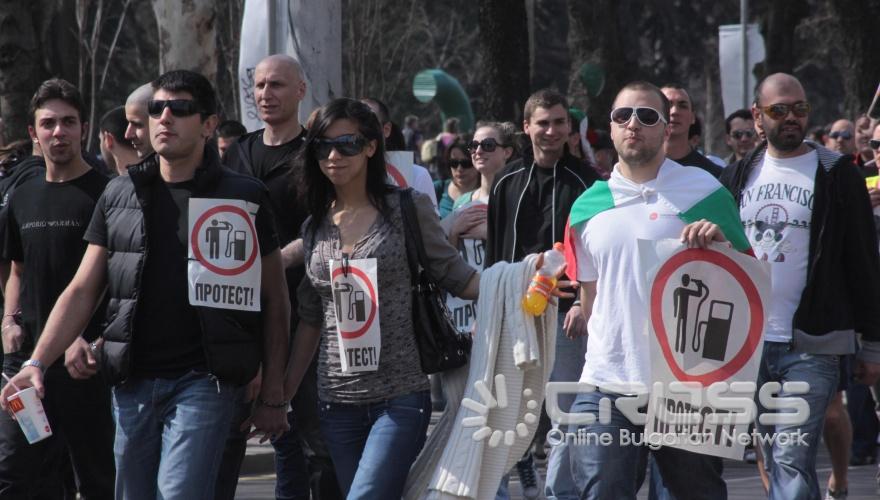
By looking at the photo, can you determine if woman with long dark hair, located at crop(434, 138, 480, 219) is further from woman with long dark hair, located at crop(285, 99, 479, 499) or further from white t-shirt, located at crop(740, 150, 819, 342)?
woman with long dark hair, located at crop(285, 99, 479, 499)

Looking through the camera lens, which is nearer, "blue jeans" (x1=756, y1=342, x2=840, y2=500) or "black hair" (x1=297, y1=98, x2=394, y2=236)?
"black hair" (x1=297, y1=98, x2=394, y2=236)

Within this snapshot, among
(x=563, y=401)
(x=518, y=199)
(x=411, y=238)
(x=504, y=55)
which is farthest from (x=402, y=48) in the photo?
(x=411, y=238)

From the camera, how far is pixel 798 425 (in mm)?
6965

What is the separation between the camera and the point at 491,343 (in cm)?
586

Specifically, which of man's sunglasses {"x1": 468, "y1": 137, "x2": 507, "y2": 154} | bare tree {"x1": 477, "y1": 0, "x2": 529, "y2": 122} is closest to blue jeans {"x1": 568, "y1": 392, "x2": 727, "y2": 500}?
man's sunglasses {"x1": 468, "y1": 137, "x2": 507, "y2": 154}

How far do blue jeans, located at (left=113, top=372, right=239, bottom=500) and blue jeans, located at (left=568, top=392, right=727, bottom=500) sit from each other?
1.35 meters

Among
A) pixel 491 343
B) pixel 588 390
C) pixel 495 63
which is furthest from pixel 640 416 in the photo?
pixel 495 63

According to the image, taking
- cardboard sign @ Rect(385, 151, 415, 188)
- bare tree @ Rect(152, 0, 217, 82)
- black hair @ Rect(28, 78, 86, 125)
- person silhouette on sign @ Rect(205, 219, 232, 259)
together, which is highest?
bare tree @ Rect(152, 0, 217, 82)

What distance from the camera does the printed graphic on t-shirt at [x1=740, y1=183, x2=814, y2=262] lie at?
7113 millimetres

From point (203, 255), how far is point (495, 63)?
16.0m

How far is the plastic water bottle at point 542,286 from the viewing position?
580 cm

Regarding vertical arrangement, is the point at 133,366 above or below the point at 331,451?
above

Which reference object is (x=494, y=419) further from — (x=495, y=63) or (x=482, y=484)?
(x=495, y=63)

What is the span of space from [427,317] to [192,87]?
1241 millimetres
